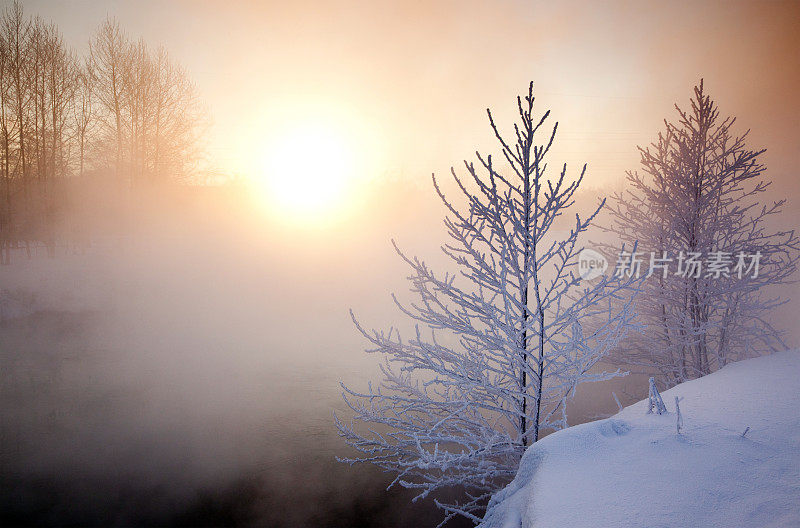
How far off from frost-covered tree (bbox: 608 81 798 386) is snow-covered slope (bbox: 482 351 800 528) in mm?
5558

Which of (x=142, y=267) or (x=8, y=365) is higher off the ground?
(x=142, y=267)

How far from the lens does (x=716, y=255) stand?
8.38 meters

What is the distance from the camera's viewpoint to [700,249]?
8477 mm

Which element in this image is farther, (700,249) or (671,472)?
(700,249)

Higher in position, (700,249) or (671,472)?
(700,249)

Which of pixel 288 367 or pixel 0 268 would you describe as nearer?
pixel 288 367

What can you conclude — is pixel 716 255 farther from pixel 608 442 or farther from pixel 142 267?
pixel 142 267

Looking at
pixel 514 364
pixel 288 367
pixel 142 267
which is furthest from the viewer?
pixel 142 267

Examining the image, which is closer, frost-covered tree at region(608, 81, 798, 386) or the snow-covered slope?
the snow-covered slope

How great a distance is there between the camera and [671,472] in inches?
96.2

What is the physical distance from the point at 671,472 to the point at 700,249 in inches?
316

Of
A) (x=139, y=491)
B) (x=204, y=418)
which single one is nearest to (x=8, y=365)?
(x=204, y=418)

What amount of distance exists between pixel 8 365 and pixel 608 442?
18.8 m

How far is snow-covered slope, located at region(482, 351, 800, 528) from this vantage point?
2094 mm
